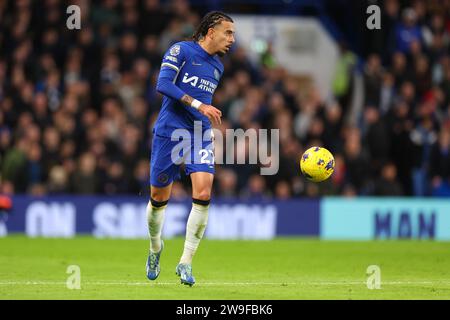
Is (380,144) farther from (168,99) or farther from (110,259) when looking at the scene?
(168,99)

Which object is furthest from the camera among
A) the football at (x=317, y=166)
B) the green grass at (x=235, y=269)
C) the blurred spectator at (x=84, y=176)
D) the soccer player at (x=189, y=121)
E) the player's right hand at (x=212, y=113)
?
the blurred spectator at (x=84, y=176)

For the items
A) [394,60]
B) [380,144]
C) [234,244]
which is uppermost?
[394,60]

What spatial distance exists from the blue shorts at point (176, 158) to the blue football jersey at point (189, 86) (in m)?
0.13

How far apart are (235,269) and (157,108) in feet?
27.9

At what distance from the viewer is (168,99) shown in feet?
35.9

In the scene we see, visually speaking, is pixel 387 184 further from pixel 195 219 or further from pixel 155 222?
pixel 195 219

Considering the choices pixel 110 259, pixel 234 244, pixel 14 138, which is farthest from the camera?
pixel 14 138

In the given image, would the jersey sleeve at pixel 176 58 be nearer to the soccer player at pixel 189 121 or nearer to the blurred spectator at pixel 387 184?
the soccer player at pixel 189 121

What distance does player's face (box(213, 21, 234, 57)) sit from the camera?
Result: 10.9 m

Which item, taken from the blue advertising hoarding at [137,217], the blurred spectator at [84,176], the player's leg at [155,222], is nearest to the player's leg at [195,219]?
the player's leg at [155,222]

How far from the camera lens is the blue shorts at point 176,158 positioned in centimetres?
1061

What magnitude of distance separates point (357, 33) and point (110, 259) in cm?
1367
